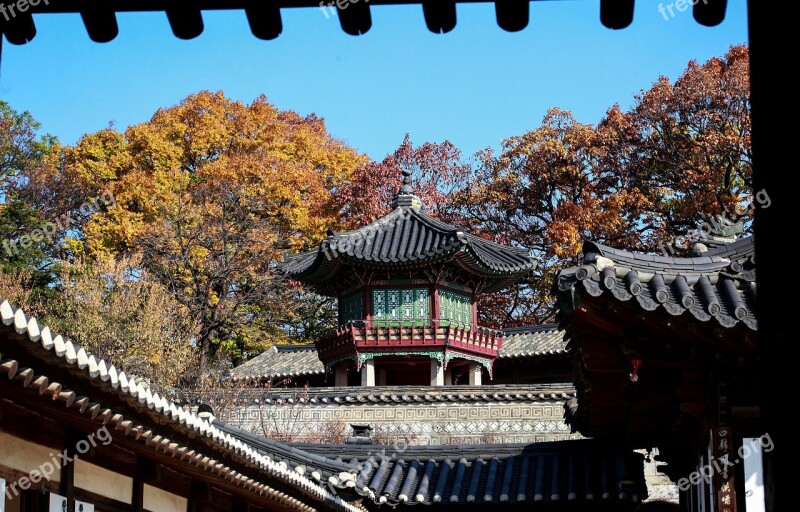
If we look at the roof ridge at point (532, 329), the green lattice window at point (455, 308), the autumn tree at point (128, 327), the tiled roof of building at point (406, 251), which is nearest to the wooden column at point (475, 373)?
the green lattice window at point (455, 308)

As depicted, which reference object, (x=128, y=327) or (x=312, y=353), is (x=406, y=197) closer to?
(x=312, y=353)

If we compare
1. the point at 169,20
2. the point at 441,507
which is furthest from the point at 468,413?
the point at 169,20

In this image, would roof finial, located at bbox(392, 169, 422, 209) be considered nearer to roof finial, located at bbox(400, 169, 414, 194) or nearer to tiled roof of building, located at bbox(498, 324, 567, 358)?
→ roof finial, located at bbox(400, 169, 414, 194)

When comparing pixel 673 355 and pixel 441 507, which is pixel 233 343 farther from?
pixel 673 355

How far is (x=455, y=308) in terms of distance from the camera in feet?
114

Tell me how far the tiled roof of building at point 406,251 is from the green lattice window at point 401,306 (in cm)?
118

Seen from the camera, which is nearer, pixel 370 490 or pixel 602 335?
pixel 602 335

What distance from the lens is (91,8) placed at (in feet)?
12.1

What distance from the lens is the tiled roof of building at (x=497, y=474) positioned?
50.6 feet

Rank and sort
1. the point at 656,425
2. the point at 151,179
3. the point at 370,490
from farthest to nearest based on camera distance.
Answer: the point at 151,179 < the point at 370,490 < the point at 656,425

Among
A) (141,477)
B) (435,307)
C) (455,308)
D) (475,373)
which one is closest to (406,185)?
(455,308)

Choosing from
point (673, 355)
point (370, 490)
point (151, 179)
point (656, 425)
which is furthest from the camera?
point (151, 179)

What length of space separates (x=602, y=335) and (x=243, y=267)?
25169 mm

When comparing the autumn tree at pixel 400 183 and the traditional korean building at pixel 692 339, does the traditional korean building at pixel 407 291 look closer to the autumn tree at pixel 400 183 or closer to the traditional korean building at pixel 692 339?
the autumn tree at pixel 400 183
